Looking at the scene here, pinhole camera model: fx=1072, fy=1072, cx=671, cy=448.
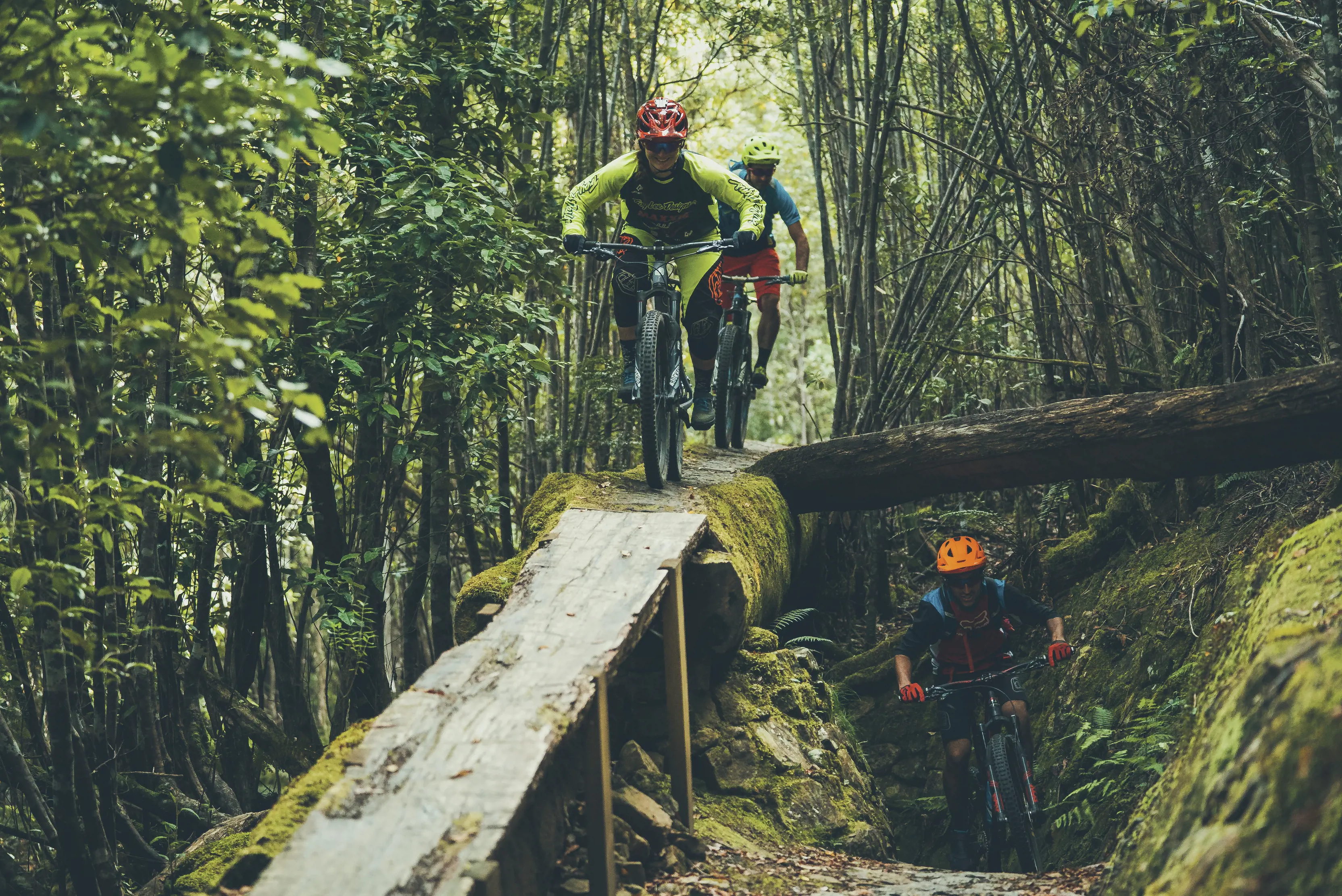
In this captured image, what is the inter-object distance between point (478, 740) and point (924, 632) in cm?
346

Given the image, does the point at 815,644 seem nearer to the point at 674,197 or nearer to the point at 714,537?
the point at 714,537

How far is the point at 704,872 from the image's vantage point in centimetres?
455

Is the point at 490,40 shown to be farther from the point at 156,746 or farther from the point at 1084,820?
the point at 1084,820

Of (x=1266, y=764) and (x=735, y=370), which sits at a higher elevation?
(x=735, y=370)

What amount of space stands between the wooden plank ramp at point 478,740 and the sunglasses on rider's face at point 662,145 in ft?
8.34

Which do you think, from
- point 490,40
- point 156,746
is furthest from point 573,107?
point 156,746

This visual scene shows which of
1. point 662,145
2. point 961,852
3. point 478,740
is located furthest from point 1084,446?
point 478,740

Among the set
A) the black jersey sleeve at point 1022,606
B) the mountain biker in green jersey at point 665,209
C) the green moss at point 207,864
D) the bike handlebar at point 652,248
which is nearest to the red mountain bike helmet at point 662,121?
the mountain biker in green jersey at point 665,209

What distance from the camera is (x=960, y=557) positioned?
613 cm

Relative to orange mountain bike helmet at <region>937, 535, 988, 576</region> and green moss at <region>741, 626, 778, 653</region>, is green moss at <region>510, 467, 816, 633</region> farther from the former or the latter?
orange mountain bike helmet at <region>937, 535, 988, 576</region>

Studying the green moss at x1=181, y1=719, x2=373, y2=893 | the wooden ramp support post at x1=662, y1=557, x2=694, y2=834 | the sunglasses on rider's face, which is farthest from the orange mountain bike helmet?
the green moss at x1=181, y1=719, x2=373, y2=893

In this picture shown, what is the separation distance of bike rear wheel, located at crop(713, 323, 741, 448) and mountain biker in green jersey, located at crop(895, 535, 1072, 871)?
2605mm

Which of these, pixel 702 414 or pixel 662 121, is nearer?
pixel 662 121

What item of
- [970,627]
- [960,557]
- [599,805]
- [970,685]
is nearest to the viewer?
[599,805]
